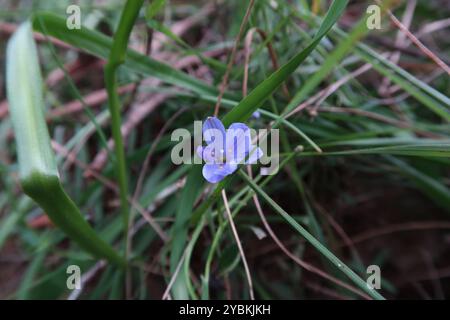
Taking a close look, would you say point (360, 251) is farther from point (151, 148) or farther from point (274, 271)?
point (151, 148)

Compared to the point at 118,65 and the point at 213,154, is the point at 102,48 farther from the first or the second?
the point at 213,154

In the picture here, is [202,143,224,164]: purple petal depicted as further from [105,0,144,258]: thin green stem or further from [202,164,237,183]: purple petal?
[105,0,144,258]: thin green stem

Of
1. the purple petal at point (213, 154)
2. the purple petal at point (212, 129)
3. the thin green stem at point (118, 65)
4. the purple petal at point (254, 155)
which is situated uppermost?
the thin green stem at point (118, 65)

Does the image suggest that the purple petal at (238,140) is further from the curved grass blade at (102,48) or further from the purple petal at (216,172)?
the curved grass blade at (102,48)

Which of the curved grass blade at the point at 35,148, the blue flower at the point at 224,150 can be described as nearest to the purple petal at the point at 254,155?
the blue flower at the point at 224,150

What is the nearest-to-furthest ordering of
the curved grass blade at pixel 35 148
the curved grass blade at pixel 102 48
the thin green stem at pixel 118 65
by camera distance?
the curved grass blade at pixel 35 148
the thin green stem at pixel 118 65
the curved grass blade at pixel 102 48

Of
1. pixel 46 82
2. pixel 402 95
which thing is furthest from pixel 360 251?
pixel 46 82

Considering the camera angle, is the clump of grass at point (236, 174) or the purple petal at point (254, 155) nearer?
the purple petal at point (254, 155)
